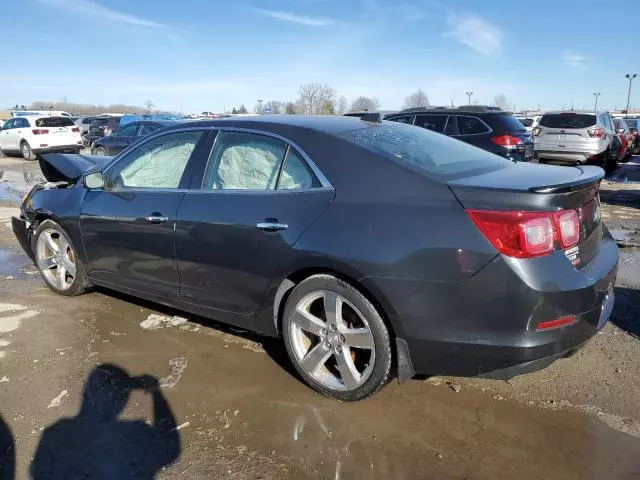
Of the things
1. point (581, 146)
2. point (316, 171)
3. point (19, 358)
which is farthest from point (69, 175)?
point (581, 146)

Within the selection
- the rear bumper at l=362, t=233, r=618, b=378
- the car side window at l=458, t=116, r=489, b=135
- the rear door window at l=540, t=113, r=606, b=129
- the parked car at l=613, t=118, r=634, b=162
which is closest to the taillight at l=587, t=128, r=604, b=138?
the rear door window at l=540, t=113, r=606, b=129

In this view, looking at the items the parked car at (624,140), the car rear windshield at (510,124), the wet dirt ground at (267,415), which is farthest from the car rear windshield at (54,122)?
the parked car at (624,140)

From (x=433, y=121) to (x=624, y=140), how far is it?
10330mm

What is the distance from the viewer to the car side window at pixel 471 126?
9.97 meters

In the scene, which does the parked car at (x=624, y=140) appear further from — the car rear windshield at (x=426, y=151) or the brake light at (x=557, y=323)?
the brake light at (x=557, y=323)

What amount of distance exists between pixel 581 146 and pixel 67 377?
1382cm

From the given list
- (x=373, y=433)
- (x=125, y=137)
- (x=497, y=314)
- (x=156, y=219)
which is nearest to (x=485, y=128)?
(x=156, y=219)

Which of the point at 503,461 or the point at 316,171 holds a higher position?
the point at 316,171

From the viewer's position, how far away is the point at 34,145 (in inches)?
789

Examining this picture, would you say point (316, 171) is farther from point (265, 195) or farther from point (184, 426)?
point (184, 426)

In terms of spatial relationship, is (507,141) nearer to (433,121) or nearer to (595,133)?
(433,121)

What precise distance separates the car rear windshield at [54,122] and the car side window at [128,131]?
5.10 metres

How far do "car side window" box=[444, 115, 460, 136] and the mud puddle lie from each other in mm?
7677

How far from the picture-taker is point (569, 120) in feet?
46.5
